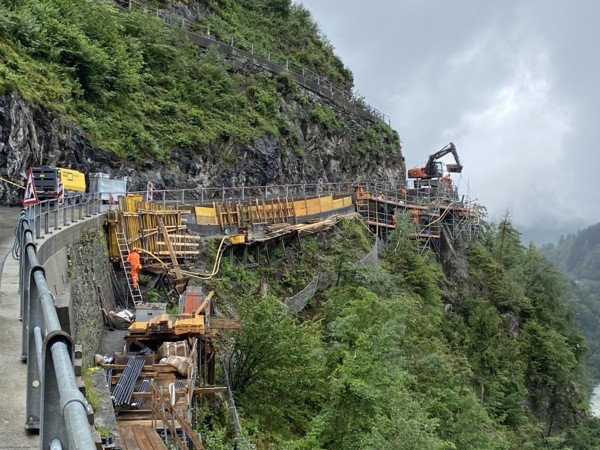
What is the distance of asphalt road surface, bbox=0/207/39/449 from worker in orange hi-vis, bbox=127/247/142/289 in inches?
350

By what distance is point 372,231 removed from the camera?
37906 mm

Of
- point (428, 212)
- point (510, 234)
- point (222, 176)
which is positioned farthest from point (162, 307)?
point (510, 234)

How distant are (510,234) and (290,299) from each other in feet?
144

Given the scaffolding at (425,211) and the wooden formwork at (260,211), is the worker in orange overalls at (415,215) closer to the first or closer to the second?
the scaffolding at (425,211)

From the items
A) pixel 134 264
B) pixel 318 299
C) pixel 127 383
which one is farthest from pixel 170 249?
pixel 127 383

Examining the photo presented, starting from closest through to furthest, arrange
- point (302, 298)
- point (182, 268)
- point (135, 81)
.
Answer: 1. point (182, 268)
2. point (302, 298)
3. point (135, 81)

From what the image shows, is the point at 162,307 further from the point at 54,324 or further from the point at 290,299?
the point at 54,324

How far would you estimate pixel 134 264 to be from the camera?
684 inches

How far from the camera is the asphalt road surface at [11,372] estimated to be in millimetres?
3994

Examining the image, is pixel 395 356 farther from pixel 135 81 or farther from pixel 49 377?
pixel 135 81

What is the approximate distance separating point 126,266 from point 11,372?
1335 cm

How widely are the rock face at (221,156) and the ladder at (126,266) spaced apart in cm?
464

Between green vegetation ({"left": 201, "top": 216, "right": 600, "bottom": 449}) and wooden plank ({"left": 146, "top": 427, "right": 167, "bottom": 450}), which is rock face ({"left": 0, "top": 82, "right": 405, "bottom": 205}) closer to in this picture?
green vegetation ({"left": 201, "top": 216, "right": 600, "bottom": 449})

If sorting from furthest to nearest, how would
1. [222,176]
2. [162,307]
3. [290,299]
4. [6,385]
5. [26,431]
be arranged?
[222,176]
[290,299]
[162,307]
[6,385]
[26,431]
